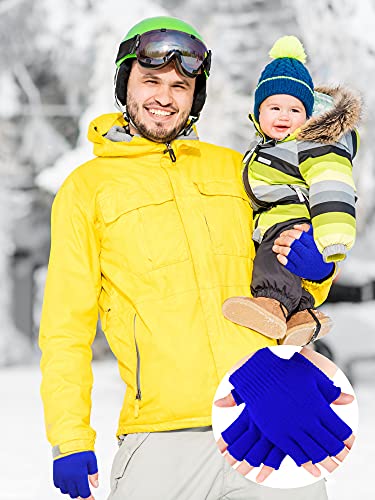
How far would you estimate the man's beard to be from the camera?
2.26 m

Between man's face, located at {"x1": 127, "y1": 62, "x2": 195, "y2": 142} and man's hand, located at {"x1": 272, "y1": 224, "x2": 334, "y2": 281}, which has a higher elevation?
man's face, located at {"x1": 127, "y1": 62, "x2": 195, "y2": 142}

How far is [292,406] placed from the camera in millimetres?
1975

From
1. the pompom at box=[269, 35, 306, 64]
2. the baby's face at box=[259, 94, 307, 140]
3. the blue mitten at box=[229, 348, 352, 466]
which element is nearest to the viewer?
the blue mitten at box=[229, 348, 352, 466]

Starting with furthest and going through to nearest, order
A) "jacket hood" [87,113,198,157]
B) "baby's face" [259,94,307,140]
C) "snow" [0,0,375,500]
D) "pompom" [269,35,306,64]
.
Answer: "snow" [0,0,375,500]
"pompom" [269,35,306,64]
"baby's face" [259,94,307,140]
"jacket hood" [87,113,198,157]

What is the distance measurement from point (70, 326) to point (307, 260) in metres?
0.60

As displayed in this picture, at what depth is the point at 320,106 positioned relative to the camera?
2389 millimetres

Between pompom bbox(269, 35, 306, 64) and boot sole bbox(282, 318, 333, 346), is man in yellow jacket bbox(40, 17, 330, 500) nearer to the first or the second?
boot sole bbox(282, 318, 333, 346)

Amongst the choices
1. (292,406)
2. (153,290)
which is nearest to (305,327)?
(292,406)

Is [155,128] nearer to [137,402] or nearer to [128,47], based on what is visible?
[128,47]

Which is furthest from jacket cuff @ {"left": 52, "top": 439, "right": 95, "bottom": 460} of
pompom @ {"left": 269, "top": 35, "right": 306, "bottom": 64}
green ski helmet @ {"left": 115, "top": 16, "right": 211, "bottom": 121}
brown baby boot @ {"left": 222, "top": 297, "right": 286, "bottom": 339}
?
pompom @ {"left": 269, "top": 35, "right": 306, "bottom": 64}

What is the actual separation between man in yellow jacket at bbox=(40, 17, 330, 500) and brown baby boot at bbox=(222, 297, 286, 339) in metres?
0.02

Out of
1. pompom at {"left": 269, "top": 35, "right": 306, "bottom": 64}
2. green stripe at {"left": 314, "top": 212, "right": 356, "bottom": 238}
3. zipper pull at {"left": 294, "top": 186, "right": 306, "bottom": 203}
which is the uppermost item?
pompom at {"left": 269, "top": 35, "right": 306, "bottom": 64}

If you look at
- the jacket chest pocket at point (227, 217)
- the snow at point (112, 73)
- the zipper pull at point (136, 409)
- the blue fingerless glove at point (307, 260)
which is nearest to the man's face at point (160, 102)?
the jacket chest pocket at point (227, 217)

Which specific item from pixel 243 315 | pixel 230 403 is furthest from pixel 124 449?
pixel 243 315
